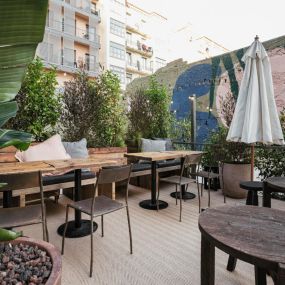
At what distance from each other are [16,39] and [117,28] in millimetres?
23932

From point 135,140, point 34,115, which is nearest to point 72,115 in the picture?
point 34,115

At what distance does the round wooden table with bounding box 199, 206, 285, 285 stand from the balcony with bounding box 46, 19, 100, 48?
18.4m

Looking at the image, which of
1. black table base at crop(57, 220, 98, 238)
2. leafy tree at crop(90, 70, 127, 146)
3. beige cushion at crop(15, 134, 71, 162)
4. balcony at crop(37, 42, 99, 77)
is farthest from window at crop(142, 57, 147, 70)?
black table base at crop(57, 220, 98, 238)

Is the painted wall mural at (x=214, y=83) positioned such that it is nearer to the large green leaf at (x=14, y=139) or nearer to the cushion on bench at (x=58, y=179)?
the cushion on bench at (x=58, y=179)

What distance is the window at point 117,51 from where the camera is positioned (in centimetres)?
2136

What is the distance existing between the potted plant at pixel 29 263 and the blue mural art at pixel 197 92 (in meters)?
6.87

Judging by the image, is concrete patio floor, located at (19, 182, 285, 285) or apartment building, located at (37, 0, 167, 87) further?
apartment building, located at (37, 0, 167, 87)

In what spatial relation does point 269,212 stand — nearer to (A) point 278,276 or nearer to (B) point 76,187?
(A) point 278,276

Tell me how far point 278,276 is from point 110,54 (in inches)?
888

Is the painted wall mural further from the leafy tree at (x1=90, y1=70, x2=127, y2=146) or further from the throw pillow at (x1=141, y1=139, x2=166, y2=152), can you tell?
the leafy tree at (x1=90, y1=70, x2=127, y2=146)

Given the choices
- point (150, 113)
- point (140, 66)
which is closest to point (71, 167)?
point (150, 113)

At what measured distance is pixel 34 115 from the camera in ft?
12.8

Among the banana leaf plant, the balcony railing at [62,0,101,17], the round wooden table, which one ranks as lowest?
the round wooden table

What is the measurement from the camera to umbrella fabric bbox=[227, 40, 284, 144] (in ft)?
10.5
